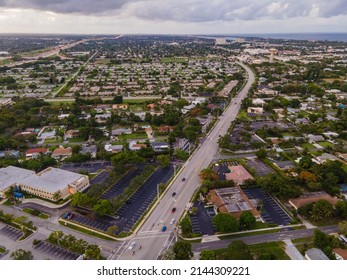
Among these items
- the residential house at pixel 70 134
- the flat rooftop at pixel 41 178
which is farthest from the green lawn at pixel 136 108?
the flat rooftop at pixel 41 178

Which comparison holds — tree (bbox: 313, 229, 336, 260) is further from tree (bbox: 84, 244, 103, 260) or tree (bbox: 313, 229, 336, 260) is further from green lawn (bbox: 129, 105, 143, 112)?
green lawn (bbox: 129, 105, 143, 112)

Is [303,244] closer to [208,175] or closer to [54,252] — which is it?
[208,175]

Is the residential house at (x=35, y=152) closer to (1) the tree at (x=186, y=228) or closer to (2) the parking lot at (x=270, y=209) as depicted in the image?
(1) the tree at (x=186, y=228)

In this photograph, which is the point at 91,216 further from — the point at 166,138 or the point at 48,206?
the point at 166,138

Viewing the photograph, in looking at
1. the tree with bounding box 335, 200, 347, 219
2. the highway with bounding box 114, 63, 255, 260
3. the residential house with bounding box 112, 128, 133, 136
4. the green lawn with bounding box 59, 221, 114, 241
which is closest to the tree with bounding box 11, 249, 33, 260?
the green lawn with bounding box 59, 221, 114, 241

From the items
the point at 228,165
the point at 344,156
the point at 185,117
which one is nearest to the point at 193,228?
the point at 228,165
